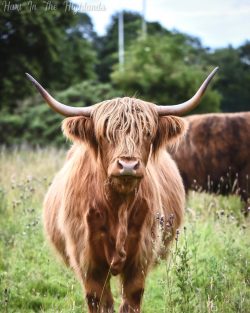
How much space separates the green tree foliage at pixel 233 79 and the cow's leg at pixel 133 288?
10.6 metres

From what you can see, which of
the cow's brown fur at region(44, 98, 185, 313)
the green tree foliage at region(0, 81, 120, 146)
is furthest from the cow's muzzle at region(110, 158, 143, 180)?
the green tree foliage at region(0, 81, 120, 146)

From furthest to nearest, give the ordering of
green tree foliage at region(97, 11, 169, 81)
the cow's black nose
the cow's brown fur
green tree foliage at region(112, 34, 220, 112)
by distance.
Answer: green tree foliage at region(97, 11, 169, 81) < green tree foliage at region(112, 34, 220, 112) < the cow's brown fur < the cow's black nose

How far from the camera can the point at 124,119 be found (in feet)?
11.2

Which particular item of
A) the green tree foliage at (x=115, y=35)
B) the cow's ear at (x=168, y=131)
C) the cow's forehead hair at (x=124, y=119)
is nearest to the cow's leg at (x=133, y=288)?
the cow's ear at (x=168, y=131)

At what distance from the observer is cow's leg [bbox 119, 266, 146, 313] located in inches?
147

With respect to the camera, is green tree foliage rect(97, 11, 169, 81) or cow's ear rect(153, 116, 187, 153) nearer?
cow's ear rect(153, 116, 187, 153)

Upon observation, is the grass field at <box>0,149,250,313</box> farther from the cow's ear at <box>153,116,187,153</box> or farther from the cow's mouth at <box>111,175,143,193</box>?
the cow's ear at <box>153,116,187,153</box>

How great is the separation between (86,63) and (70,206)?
16.3 m

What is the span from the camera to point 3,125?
1889 centimetres

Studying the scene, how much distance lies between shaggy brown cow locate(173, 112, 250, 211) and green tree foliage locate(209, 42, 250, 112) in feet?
20.6

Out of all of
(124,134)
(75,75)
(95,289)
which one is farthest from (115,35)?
(124,134)

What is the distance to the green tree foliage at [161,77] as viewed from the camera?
62.0ft

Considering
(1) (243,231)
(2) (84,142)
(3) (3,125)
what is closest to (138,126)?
(2) (84,142)

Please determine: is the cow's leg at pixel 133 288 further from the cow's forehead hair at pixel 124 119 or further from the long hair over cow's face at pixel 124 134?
the cow's forehead hair at pixel 124 119
